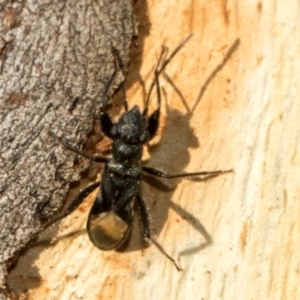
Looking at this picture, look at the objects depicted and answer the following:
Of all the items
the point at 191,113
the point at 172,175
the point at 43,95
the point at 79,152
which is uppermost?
the point at 191,113

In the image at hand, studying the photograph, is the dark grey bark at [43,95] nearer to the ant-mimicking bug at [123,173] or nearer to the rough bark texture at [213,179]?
the ant-mimicking bug at [123,173]

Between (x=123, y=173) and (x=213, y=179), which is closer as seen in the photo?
(x=213, y=179)

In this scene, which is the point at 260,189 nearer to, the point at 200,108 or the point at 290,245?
the point at 290,245

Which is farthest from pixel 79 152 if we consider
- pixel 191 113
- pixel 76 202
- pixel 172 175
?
pixel 191 113

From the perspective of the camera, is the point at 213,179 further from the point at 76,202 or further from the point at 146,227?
the point at 76,202

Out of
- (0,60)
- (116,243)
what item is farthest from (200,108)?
(0,60)
